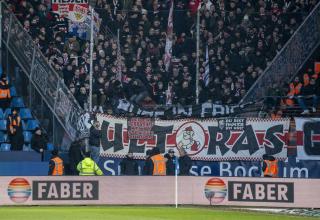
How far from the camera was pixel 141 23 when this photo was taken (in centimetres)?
3209

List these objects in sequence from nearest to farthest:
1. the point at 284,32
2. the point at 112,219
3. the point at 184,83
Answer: the point at 112,219
the point at 184,83
the point at 284,32

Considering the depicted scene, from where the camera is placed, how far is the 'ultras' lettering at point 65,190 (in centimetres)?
2575

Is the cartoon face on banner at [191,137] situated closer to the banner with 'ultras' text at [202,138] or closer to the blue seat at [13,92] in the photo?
the banner with 'ultras' text at [202,138]

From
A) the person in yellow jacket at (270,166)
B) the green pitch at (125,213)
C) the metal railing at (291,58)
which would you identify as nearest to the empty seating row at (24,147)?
the green pitch at (125,213)

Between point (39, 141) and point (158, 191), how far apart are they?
5280 mm

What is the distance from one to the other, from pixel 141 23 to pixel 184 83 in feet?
9.27

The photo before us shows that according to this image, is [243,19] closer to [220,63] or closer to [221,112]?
[220,63]

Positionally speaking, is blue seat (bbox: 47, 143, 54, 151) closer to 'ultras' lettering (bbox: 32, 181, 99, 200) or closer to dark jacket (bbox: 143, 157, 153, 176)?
dark jacket (bbox: 143, 157, 153, 176)

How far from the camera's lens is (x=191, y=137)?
29.1 m

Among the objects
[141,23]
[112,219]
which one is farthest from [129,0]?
[112,219]

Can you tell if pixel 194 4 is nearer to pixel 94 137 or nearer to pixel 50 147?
pixel 50 147

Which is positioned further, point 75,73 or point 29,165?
point 75,73

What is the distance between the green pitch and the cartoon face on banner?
350cm

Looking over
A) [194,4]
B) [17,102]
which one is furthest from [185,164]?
[194,4]
